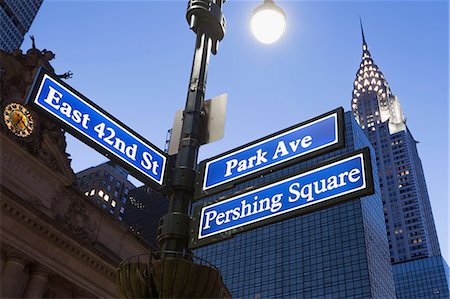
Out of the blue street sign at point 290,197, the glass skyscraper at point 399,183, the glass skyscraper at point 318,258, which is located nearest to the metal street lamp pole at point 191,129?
the blue street sign at point 290,197

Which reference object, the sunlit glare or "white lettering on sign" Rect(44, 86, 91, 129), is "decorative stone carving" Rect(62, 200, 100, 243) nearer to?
"white lettering on sign" Rect(44, 86, 91, 129)

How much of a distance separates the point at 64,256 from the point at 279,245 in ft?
297

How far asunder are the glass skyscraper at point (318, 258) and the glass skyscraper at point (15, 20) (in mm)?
91235

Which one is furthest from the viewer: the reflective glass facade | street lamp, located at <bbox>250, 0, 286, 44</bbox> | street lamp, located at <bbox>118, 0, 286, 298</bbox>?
the reflective glass facade

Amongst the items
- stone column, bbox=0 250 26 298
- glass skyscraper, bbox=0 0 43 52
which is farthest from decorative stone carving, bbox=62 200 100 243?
glass skyscraper, bbox=0 0 43 52

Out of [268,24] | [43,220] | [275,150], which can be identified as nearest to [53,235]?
[43,220]

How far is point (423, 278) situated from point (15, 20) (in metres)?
147

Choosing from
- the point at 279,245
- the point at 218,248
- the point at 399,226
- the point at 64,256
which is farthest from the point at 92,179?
the point at 399,226

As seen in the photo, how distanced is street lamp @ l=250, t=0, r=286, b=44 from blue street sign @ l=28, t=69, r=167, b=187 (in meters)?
2.67

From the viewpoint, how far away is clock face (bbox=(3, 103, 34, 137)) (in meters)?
24.1

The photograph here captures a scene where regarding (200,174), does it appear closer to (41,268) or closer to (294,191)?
(294,191)

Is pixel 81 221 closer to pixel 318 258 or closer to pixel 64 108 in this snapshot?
pixel 64 108

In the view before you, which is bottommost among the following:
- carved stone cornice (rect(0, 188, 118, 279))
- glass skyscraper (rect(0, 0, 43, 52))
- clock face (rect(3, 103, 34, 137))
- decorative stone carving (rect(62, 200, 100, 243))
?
carved stone cornice (rect(0, 188, 118, 279))

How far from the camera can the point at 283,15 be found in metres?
7.94
